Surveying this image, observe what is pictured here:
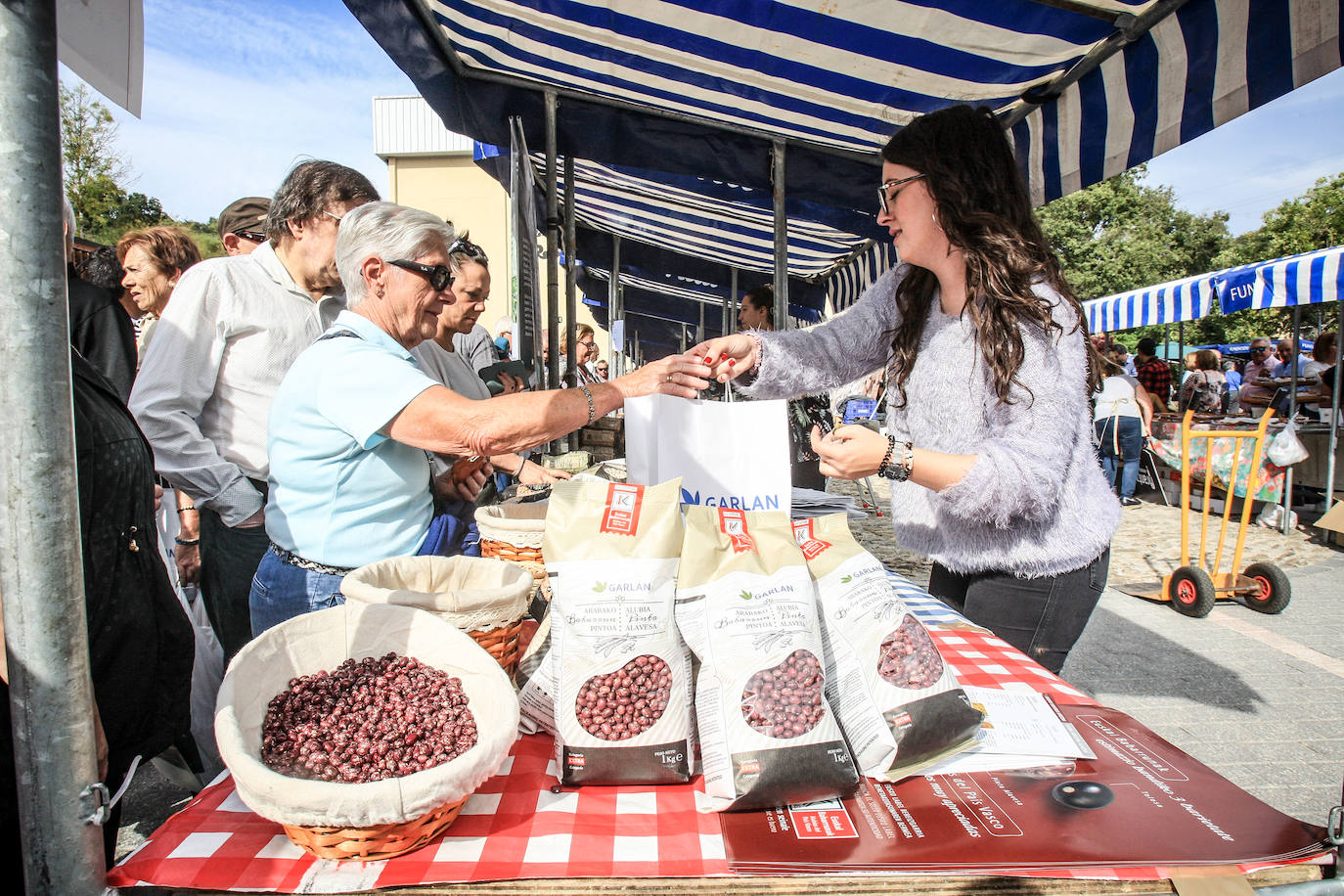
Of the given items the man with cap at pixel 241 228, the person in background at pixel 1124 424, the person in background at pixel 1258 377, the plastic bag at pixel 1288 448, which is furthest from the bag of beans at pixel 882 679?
the person in background at pixel 1258 377

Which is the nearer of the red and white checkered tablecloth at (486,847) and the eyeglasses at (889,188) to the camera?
the red and white checkered tablecloth at (486,847)

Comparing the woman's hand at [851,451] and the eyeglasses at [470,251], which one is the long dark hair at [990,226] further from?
the eyeglasses at [470,251]

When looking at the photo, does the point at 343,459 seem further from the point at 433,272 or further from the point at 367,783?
the point at 367,783

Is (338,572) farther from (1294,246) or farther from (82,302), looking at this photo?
(1294,246)

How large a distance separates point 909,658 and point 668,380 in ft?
2.71

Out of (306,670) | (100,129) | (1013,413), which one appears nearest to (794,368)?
(1013,413)

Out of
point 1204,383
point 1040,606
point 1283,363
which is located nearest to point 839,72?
point 1040,606

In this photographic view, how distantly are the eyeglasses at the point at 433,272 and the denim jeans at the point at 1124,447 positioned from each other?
28.4ft

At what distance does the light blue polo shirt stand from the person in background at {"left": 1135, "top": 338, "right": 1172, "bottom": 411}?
11.6 meters

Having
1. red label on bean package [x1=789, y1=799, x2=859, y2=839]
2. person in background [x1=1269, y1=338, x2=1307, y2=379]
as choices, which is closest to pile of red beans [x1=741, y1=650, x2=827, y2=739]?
red label on bean package [x1=789, y1=799, x2=859, y2=839]

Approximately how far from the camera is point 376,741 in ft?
3.33

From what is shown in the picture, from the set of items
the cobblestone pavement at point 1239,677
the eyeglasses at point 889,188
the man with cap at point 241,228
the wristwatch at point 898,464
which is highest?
the man with cap at point 241,228

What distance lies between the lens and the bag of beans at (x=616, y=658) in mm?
1097

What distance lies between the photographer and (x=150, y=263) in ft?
12.2
